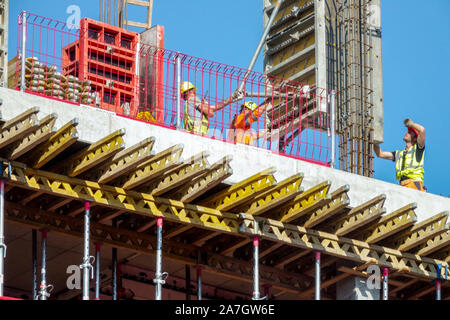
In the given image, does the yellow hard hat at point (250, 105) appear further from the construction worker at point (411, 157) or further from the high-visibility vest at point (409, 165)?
the high-visibility vest at point (409, 165)

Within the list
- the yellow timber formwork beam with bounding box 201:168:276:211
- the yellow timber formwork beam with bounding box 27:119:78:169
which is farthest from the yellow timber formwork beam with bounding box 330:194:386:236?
the yellow timber formwork beam with bounding box 27:119:78:169

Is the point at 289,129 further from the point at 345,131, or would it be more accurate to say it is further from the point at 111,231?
the point at 111,231

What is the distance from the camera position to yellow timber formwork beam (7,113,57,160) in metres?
28.8

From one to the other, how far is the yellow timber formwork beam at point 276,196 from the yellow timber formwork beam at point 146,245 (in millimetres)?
2075

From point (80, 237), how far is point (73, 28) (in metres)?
4.58

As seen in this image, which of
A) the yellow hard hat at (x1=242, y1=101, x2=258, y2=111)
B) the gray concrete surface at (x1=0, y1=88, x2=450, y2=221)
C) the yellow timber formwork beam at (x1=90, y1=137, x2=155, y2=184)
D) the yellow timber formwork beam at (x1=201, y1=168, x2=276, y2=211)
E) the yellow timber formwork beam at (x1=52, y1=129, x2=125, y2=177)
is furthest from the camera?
the yellow hard hat at (x1=242, y1=101, x2=258, y2=111)

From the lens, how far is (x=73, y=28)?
33125 mm

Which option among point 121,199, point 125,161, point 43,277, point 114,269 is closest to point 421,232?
point 114,269

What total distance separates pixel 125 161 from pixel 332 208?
489 centimetres

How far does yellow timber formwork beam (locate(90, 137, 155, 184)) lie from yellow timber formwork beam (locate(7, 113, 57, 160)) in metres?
1.66

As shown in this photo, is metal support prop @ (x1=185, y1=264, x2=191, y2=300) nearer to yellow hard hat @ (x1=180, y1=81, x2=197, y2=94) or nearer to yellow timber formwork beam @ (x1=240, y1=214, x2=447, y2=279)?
yellow timber formwork beam @ (x1=240, y1=214, x2=447, y2=279)

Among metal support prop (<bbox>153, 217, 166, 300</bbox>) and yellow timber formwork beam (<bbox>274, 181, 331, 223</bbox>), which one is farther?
yellow timber formwork beam (<bbox>274, 181, 331, 223</bbox>)

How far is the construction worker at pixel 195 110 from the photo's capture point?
33531 millimetres

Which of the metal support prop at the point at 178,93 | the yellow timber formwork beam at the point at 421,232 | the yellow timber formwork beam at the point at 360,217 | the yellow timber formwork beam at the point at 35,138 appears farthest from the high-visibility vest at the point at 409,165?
the yellow timber formwork beam at the point at 35,138
